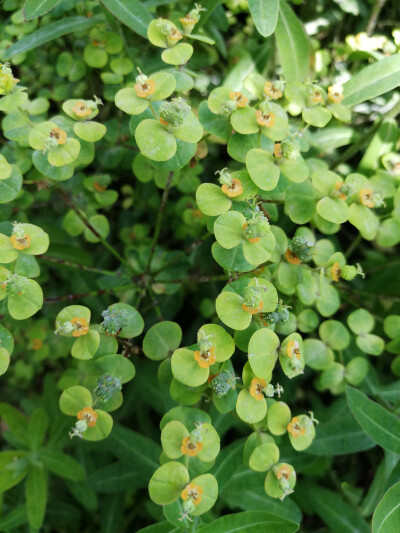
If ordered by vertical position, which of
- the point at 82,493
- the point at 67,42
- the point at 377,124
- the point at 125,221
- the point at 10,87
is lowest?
the point at 82,493

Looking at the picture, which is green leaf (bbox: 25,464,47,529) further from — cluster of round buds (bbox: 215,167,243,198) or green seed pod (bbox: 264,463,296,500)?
cluster of round buds (bbox: 215,167,243,198)

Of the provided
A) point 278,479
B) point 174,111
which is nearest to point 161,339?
point 278,479

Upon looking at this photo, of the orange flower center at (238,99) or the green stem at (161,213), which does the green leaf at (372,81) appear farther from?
the green stem at (161,213)

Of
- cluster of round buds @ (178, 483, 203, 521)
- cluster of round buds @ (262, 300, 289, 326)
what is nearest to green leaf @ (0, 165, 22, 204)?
cluster of round buds @ (262, 300, 289, 326)

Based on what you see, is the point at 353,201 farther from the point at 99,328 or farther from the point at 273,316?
the point at 99,328

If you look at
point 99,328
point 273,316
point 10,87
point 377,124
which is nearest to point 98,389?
point 99,328

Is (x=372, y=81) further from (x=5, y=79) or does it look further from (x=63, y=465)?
(x=63, y=465)
